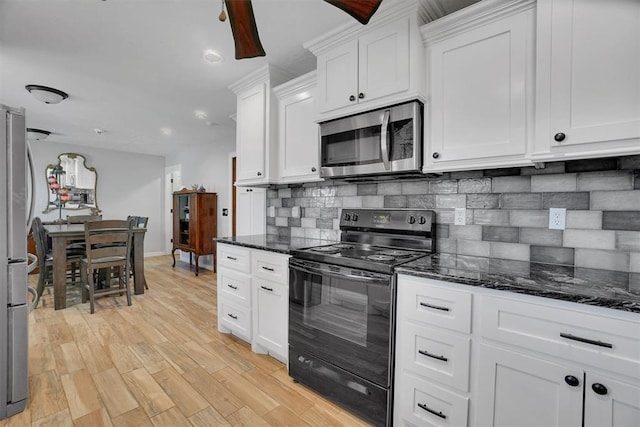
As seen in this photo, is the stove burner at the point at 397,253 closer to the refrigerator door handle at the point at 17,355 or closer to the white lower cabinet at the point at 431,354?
the white lower cabinet at the point at 431,354

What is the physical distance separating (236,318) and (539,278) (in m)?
2.15

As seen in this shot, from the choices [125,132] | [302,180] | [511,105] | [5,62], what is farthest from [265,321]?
[125,132]

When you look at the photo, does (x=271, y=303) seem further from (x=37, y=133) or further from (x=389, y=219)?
(x=37, y=133)

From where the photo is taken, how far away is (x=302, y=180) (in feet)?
8.11

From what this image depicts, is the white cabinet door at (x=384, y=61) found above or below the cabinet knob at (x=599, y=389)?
above

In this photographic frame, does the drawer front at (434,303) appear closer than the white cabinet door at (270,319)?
Yes

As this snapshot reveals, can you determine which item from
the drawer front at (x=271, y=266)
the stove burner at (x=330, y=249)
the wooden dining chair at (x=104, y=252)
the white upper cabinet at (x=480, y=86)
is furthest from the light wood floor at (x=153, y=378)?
the white upper cabinet at (x=480, y=86)

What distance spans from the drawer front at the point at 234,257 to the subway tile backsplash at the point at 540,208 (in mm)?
1112

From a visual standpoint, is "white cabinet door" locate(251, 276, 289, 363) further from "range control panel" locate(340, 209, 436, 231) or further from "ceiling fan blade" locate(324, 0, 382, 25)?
"ceiling fan blade" locate(324, 0, 382, 25)

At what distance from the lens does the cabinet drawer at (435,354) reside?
50.3 inches

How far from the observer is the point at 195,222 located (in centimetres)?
501

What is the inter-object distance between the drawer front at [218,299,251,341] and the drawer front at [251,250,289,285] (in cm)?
39

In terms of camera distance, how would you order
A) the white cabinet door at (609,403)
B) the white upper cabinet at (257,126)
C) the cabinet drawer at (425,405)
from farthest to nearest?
the white upper cabinet at (257,126) < the cabinet drawer at (425,405) < the white cabinet door at (609,403)

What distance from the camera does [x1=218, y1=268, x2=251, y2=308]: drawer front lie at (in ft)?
7.65
